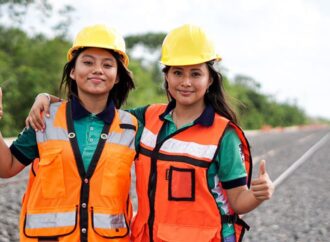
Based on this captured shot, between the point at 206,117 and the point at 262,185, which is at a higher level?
the point at 206,117

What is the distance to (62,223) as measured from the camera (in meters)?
2.46

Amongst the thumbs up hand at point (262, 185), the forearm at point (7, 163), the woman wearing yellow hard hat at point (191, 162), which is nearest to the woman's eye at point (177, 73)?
the woman wearing yellow hard hat at point (191, 162)

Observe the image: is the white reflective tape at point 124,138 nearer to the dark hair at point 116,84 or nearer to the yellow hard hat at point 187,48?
the dark hair at point 116,84

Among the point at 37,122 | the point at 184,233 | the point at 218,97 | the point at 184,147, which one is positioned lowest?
the point at 184,233

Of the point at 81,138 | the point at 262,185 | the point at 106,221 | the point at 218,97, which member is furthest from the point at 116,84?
the point at 262,185

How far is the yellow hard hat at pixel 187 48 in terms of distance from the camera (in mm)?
2568

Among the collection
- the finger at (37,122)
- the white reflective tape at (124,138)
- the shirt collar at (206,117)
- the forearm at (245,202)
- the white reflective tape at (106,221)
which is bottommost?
the white reflective tape at (106,221)

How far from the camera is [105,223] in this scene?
2.48m

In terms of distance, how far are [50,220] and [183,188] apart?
676mm

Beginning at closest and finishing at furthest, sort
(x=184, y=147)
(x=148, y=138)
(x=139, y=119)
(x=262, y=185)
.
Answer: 1. (x=262, y=185)
2. (x=184, y=147)
3. (x=148, y=138)
4. (x=139, y=119)

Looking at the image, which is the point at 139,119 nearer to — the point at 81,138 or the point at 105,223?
the point at 81,138

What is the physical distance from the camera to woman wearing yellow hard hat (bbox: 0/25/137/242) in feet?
8.10

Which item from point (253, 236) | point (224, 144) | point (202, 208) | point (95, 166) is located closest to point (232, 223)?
point (202, 208)

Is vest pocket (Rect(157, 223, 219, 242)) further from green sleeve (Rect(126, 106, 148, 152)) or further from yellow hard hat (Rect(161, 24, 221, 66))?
yellow hard hat (Rect(161, 24, 221, 66))
